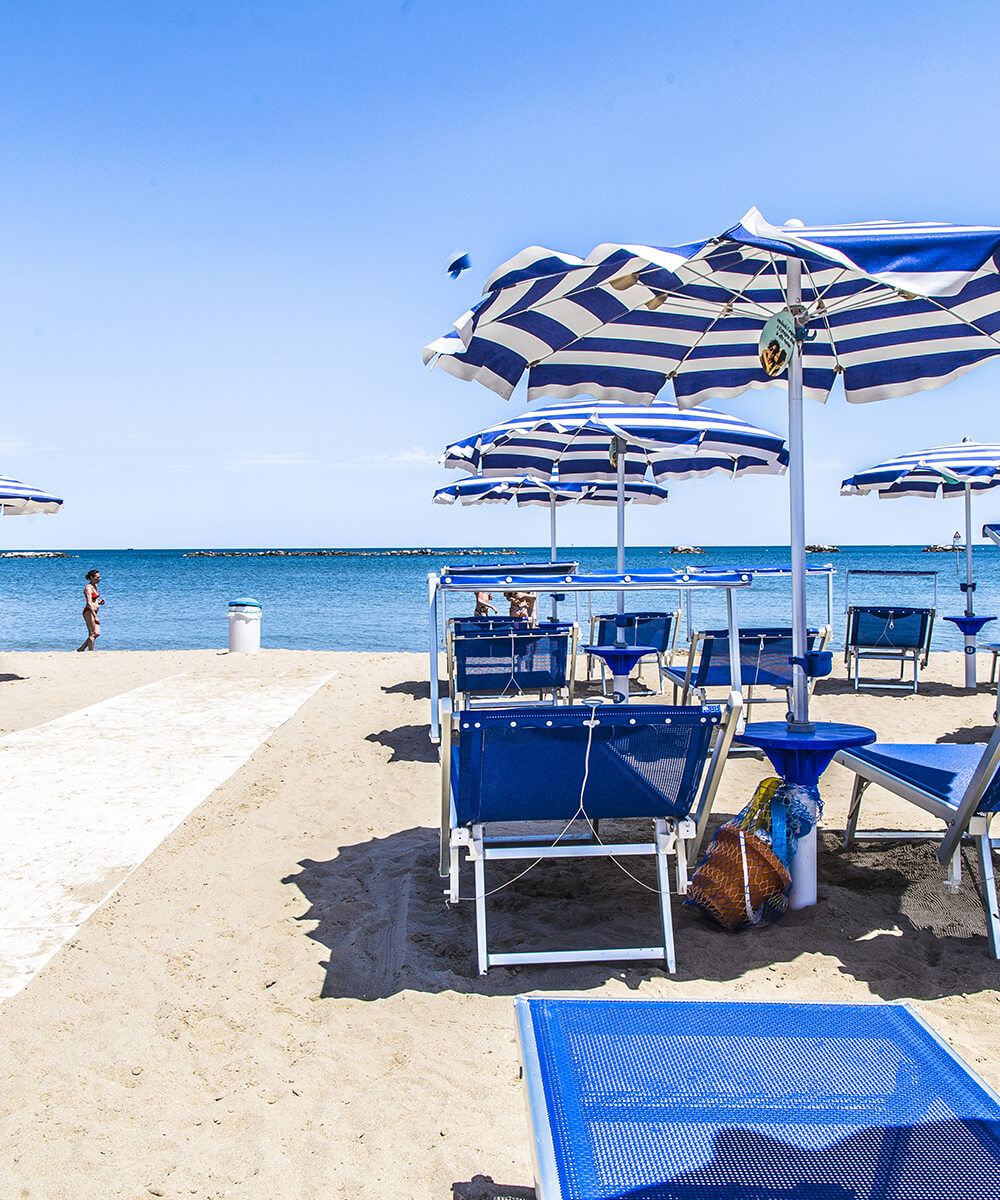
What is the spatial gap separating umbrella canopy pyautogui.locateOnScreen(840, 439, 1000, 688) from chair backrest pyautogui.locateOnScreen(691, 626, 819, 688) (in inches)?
113

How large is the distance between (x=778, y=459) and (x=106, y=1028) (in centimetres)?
685

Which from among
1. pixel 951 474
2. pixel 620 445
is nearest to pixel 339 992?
pixel 620 445

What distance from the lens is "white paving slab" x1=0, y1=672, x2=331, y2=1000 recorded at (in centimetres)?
354

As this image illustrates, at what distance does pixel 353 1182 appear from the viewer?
204cm

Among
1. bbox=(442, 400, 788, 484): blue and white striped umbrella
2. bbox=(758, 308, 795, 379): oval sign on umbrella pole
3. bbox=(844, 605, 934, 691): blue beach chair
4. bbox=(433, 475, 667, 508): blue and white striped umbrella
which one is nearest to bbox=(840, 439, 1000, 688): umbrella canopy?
bbox=(844, 605, 934, 691): blue beach chair

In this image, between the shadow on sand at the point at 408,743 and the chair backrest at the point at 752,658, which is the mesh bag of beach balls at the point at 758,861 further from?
the chair backrest at the point at 752,658

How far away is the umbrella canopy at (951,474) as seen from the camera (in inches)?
336

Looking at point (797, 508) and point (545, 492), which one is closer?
point (797, 508)

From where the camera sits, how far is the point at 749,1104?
4.97 ft

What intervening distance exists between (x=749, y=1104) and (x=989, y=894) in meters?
2.01

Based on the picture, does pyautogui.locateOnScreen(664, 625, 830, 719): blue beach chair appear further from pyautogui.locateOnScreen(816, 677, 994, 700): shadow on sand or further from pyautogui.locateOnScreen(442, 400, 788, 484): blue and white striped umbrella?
pyautogui.locateOnScreen(816, 677, 994, 700): shadow on sand

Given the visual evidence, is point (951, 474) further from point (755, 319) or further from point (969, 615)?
point (755, 319)

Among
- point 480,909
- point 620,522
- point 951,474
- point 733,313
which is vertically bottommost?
point 480,909

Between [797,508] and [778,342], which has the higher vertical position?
[778,342]
